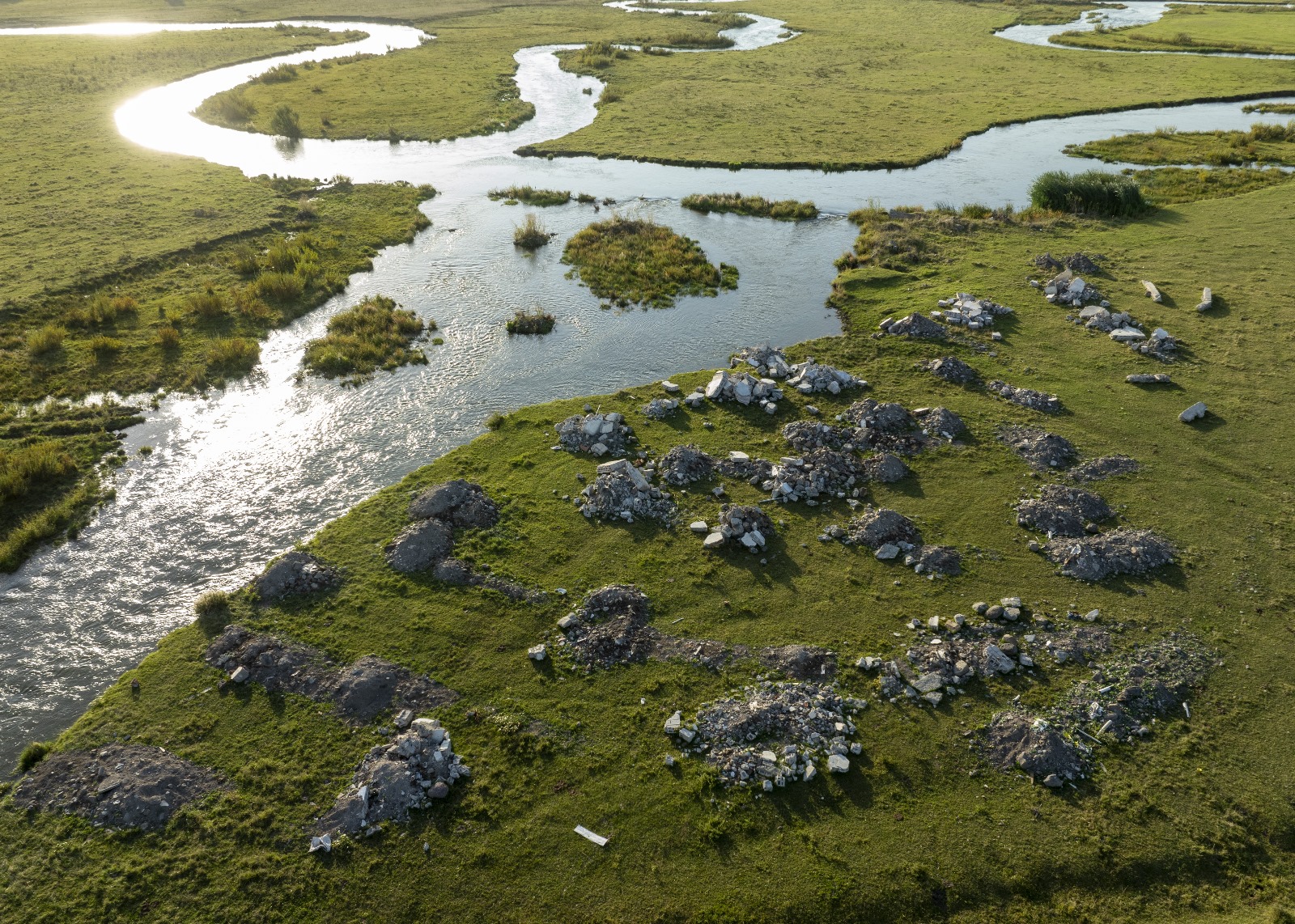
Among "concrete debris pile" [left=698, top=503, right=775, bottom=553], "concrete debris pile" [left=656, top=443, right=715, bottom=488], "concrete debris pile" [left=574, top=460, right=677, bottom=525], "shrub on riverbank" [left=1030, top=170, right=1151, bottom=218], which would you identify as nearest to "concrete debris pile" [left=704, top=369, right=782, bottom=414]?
"concrete debris pile" [left=656, top=443, right=715, bottom=488]

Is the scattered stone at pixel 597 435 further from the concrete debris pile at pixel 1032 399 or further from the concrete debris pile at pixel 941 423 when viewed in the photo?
Answer: the concrete debris pile at pixel 1032 399

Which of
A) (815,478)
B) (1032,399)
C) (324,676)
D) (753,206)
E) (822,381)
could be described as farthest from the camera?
(753,206)

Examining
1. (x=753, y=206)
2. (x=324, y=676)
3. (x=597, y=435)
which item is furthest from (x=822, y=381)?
(x=753, y=206)

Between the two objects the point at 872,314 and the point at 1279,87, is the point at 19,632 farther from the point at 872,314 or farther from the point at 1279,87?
the point at 1279,87

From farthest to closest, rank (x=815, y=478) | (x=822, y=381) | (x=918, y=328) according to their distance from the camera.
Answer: (x=918, y=328)
(x=822, y=381)
(x=815, y=478)

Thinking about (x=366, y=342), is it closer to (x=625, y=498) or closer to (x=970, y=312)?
(x=625, y=498)

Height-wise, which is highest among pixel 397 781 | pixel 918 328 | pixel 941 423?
pixel 918 328

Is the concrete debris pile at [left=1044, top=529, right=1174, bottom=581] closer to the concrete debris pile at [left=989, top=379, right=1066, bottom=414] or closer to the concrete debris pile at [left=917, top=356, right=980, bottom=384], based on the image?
the concrete debris pile at [left=989, top=379, right=1066, bottom=414]
